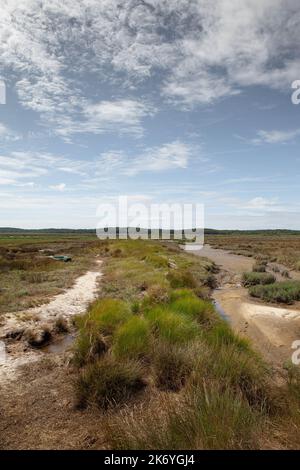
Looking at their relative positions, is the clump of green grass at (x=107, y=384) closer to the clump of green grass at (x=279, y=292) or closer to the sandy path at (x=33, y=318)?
the sandy path at (x=33, y=318)

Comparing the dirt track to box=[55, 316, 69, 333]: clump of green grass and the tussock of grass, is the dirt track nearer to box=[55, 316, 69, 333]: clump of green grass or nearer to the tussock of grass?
box=[55, 316, 69, 333]: clump of green grass

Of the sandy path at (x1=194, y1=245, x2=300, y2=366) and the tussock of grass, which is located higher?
the tussock of grass

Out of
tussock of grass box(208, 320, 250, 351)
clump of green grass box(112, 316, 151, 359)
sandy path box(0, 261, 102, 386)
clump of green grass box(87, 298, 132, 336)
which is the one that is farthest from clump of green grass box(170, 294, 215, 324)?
sandy path box(0, 261, 102, 386)

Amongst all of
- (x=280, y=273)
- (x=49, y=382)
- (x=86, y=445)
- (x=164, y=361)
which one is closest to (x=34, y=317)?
(x=49, y=382)

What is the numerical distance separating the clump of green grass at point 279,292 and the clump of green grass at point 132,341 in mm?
12809

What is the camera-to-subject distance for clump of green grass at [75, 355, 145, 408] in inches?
233

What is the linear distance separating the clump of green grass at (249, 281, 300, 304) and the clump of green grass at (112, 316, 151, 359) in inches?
504

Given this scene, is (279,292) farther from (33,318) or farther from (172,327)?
(33,318)

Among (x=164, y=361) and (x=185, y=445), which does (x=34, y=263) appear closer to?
(x=164, y=361)

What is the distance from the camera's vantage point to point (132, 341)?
24.8 ft

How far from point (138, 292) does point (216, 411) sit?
13.6 metres

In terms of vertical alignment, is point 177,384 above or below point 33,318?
above

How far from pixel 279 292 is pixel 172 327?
12.6 m

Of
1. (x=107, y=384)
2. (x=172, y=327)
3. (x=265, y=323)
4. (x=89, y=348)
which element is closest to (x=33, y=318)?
(x=89, y=348)
